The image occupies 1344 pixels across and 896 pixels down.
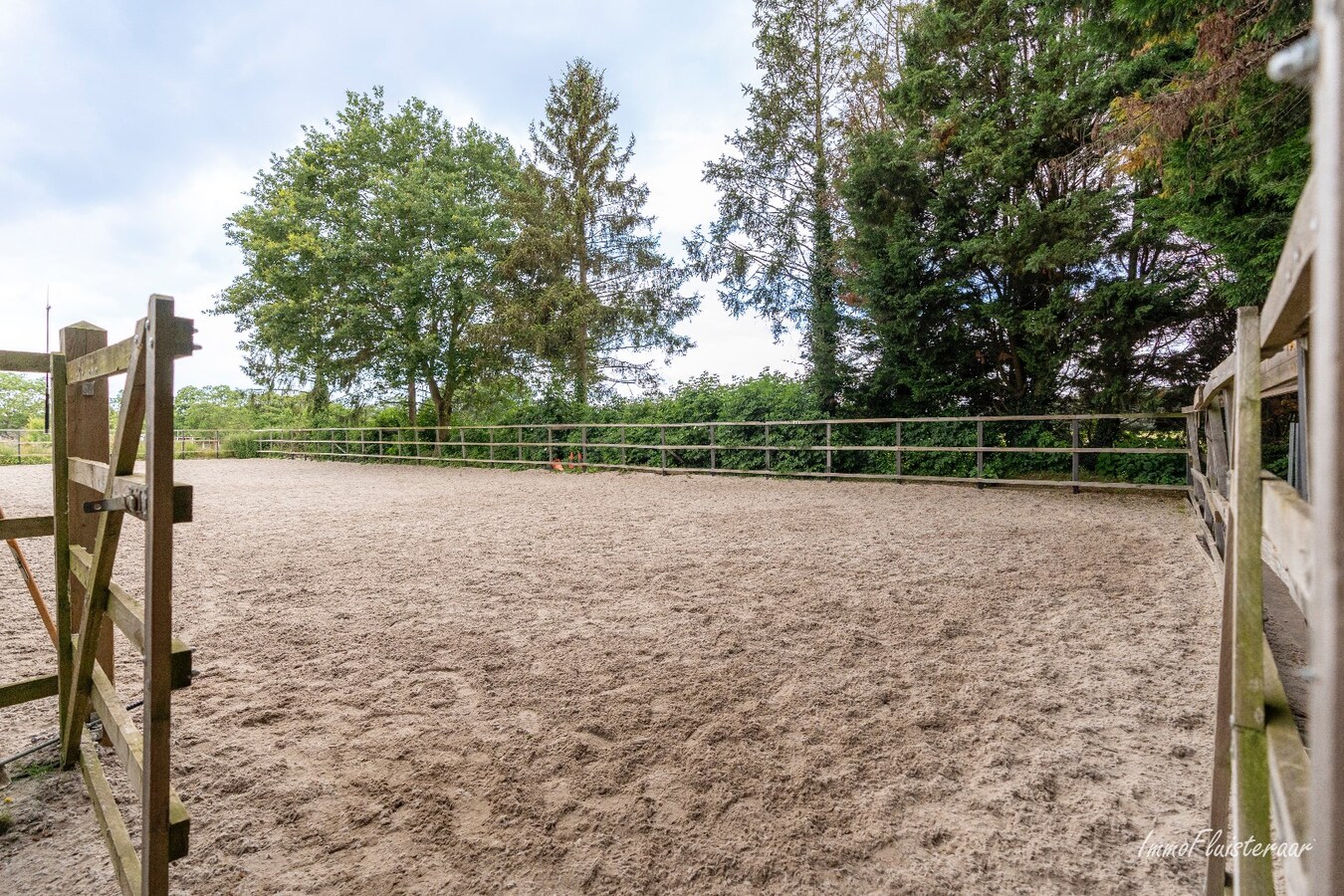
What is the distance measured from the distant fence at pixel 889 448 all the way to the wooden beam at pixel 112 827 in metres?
9.35

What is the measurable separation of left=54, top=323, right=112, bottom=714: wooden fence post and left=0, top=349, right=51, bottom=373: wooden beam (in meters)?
0.11

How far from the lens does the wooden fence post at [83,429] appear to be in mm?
2250

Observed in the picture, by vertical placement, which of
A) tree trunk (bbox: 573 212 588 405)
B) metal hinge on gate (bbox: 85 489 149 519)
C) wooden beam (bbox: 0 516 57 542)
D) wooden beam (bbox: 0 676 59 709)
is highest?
tree trunk (bbox: 573 212 588 405)

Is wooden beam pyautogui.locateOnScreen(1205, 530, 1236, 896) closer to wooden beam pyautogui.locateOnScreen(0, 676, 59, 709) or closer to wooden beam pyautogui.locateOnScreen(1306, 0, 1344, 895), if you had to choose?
wooden beam pyautogui.locateOnScreen(1306, 0, 1344, 895)

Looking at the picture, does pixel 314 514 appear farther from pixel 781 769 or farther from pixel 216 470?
pixel 216 470

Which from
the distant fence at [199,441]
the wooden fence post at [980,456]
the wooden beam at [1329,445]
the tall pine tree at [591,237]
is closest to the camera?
the wooden beam at [1329,445]

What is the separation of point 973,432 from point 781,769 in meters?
8.71

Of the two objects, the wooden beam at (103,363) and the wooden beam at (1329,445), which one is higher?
the wooden beam at (103,363)

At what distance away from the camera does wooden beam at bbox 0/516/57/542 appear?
7.54 ft

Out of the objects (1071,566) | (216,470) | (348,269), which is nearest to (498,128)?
(348,269)

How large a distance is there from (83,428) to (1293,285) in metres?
3.28

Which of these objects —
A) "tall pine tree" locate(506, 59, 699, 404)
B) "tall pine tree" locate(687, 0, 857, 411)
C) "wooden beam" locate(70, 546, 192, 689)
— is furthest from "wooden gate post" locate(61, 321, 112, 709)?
"tall pine tree" locate(506, 59, 699, 404)

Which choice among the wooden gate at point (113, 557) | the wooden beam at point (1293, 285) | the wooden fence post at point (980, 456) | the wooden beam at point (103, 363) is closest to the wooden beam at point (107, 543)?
the wooden gate at point (113, 557)

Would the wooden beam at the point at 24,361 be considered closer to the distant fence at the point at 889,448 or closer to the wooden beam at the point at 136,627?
the wooden beam at the point at 136,627
